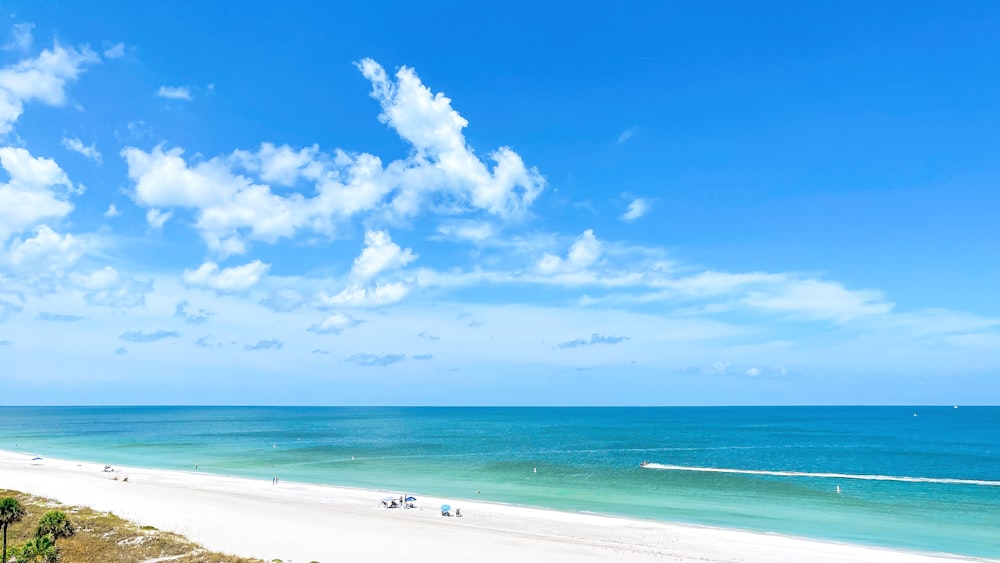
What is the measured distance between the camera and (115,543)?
3644cm

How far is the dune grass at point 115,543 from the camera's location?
110ft

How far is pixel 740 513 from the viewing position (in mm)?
53625

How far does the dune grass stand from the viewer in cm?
3359

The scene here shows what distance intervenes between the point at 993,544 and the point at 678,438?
10642 cm

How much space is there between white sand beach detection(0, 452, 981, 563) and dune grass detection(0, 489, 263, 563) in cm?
208

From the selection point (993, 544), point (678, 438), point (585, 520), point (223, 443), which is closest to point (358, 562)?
point (585, 520)

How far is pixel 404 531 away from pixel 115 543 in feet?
58.3

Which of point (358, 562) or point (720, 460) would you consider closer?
point (358, 562)

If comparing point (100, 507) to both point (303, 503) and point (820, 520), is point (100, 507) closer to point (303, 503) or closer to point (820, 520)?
point (303, 503)

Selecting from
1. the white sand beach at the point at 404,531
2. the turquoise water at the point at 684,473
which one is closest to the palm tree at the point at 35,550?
the white sand beach at the point at 404,531

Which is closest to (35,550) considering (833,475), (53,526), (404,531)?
(53,526)

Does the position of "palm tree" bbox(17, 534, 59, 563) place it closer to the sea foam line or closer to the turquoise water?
the turquoise water

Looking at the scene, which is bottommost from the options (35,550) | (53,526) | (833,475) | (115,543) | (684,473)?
(684,473)

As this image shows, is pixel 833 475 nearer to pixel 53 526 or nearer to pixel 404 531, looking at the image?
pixel 404 531
